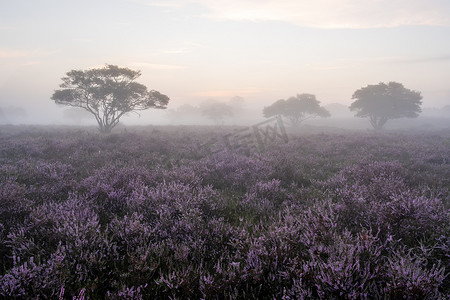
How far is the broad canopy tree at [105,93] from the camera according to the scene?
23.6 meters

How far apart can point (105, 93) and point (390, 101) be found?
42.3 metres

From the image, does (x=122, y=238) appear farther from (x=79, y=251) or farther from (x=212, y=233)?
(x=212, y=233)

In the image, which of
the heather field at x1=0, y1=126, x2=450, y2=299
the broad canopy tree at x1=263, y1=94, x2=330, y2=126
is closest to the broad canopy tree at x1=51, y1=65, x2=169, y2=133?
the heather field at x1=0, y1=126, x2=450, y2=299

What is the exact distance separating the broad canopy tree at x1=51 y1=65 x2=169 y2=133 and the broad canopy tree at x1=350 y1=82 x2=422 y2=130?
1355 inches

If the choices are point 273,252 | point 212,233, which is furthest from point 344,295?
point 212,233

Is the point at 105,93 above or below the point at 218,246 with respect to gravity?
above

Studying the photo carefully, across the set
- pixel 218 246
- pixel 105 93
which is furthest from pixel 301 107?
pixel 218 246

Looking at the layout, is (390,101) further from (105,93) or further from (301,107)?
(105,93)

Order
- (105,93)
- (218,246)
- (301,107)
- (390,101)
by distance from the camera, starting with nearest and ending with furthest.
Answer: (218,246)
(105,93)
(390,101)
(301,107)

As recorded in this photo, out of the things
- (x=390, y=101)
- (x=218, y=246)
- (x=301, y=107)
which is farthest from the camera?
(x=301, y=107)

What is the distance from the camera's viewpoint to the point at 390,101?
38406mm

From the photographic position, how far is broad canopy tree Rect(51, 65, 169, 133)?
930 inches

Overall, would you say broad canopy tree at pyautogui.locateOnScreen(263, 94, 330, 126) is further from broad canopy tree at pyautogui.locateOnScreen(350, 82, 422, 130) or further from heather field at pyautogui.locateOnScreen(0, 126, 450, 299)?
heather field at pyautogui.locateOnScreen(0, 126, 450, 299)

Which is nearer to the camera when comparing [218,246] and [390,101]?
[218,246]
